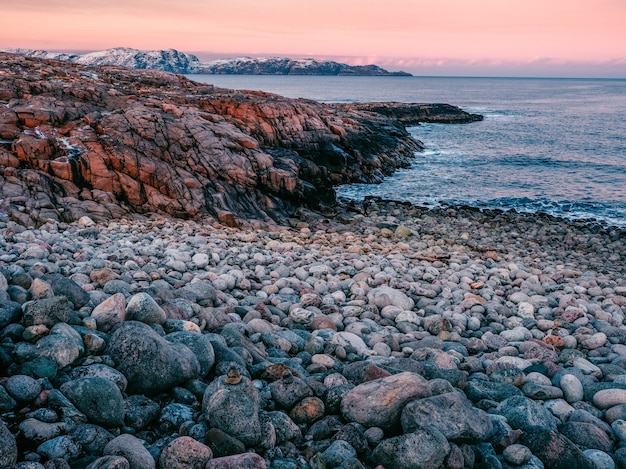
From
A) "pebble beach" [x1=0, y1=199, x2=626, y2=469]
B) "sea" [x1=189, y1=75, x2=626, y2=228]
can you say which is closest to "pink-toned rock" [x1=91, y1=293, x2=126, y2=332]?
"pebble beach" [x1=0, y1=199, x2=626, y2=469]

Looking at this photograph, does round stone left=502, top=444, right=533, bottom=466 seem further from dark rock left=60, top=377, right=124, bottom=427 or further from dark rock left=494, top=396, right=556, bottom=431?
dark rock left=60, top=377, right=124, bottom=427

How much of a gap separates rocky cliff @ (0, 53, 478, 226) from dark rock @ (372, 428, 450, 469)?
13.0 meters

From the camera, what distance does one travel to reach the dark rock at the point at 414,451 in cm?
Answer: 379

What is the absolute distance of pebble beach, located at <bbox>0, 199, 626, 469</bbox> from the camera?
3760 millimetres

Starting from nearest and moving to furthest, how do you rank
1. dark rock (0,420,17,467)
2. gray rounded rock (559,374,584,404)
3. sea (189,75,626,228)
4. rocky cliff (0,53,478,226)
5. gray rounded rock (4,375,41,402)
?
dark rock (0,420,17,467)
gray rounded rock (4,375,41,402)
gray rounded rock (559,374,584,404)
rocky cliff (0,53,478,226)
sea (189,75,626,228)

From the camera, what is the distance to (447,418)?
4.17m

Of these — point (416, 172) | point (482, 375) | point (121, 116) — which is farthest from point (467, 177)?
point (482, 375)

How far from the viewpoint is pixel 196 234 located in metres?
14.5

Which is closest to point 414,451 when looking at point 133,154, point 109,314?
A: point 109,314

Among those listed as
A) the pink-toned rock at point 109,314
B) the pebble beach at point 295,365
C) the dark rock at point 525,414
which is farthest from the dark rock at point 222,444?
the dark rock at point 525,414

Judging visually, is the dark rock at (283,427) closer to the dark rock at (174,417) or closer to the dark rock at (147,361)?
the dark rock at (174,417)

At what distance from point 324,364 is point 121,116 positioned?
16.2 m

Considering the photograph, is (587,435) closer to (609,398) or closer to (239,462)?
(609,398)

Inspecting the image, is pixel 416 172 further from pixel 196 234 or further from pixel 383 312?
pixel 383 312
